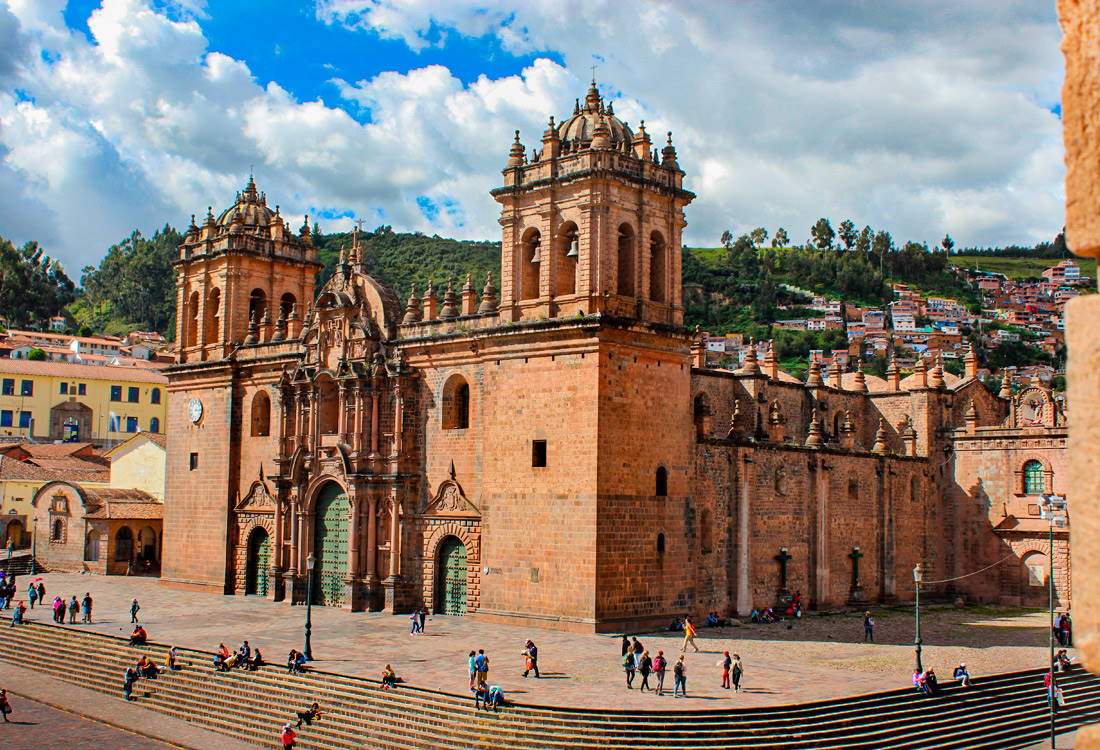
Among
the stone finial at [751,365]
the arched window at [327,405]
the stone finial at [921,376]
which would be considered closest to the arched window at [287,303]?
the arched window at [327,405]

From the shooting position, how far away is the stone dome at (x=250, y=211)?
40.9 meters

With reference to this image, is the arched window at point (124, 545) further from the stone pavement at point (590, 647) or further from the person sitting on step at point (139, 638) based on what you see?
the person sitting on step at point (139, 638)

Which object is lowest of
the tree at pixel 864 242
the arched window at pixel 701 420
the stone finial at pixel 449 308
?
the arched window at pixel 701 420

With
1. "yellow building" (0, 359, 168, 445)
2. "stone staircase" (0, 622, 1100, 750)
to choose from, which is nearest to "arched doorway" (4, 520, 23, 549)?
"yellow building" (0, 359, 168, 445)

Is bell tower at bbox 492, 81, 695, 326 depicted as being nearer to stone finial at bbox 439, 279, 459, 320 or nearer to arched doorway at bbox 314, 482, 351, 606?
stone finial at bbox 439, 279, 459, 320

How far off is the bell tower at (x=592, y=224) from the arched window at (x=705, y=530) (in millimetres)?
5415

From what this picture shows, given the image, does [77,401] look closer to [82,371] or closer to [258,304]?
[82,371]

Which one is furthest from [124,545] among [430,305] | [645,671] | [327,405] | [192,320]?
[645,671]

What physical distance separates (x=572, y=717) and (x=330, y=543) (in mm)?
16325

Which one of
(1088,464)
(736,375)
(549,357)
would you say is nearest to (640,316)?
(549,357)

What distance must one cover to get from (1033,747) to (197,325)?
102 feet

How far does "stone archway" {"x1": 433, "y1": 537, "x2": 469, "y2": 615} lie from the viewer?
99.8 ft

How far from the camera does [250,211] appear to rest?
41.2 m

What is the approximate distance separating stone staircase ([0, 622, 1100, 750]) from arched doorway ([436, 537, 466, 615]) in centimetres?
745
